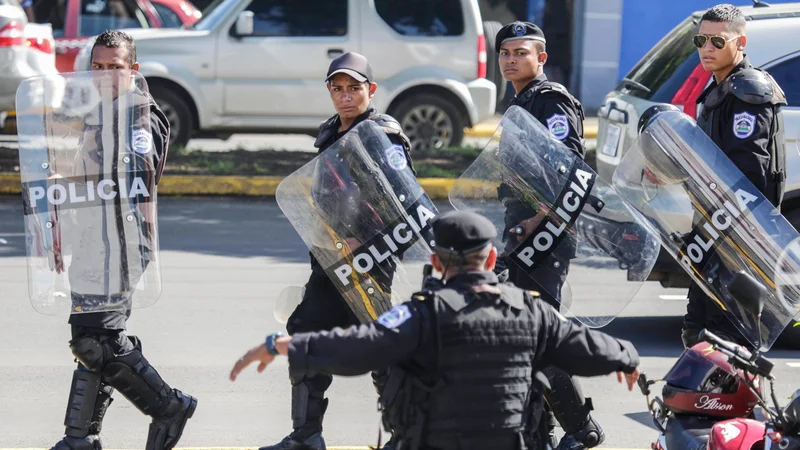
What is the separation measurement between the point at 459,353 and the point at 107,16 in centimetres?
1280

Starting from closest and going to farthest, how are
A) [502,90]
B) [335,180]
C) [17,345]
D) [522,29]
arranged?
1. [335,180]
2. [522,29]
3. [17,345]
4. [502,90]

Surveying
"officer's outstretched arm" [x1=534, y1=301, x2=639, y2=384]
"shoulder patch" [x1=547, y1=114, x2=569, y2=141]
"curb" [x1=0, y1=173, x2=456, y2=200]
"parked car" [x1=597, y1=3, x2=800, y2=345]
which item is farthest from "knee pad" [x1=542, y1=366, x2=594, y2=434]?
"curb" [x1=0, y1=173, x2=456, y2=200]

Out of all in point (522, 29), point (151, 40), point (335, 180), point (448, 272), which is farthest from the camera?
point (151, 40)

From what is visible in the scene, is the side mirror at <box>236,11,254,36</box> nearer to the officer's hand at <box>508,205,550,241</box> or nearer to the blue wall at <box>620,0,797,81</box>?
the blue wall at <box>620,0,797,81</box>

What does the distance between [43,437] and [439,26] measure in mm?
9345

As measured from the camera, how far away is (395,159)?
4.65 metres

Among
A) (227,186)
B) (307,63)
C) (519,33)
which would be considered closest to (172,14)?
(307,63)

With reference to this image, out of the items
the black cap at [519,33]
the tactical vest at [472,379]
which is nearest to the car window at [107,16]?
the black cap at [519,33]

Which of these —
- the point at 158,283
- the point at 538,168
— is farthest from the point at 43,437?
the point at 538,168

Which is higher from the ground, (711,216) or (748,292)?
(748,292)

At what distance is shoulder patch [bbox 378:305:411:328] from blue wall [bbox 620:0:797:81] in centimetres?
1756

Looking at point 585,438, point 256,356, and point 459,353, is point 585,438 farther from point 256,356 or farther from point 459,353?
point 256,356

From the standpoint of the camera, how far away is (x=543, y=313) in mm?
3576

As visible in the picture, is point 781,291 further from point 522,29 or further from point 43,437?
point 43,437
